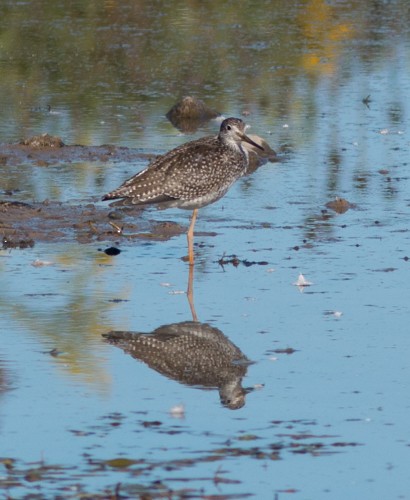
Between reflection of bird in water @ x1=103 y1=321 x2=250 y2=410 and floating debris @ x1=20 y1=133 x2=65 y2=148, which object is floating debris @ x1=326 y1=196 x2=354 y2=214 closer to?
floating debris @ x1=20 y1=133 x2=65 y2=148

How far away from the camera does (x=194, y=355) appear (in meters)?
8.27

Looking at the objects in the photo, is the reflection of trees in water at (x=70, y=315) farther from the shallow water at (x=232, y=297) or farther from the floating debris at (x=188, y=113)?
the floating debris at (x=188, y=113)

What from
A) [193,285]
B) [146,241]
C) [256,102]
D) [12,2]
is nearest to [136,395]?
[193,285]

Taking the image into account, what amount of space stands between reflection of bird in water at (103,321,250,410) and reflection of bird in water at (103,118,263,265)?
194cm

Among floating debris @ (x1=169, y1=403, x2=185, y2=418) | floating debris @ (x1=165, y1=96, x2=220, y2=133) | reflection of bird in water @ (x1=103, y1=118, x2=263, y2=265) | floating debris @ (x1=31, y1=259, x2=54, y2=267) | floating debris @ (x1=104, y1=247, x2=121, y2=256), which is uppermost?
reflection of bird in water @ (x1=103, y1=118, x2=263, y2=265)

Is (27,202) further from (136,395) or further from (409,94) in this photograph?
(409,94)

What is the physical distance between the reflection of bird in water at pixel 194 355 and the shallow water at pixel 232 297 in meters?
0.08

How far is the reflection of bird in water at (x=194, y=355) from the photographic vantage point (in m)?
7.78

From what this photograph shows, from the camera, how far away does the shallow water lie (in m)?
6.60

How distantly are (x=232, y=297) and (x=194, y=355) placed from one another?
1.37 m

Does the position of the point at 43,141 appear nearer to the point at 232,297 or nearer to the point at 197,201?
the point at 197,201

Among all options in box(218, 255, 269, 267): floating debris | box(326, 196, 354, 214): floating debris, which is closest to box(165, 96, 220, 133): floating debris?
box(326, 196, 354, 214): floating debris

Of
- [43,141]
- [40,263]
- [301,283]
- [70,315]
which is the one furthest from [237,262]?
[43,141]

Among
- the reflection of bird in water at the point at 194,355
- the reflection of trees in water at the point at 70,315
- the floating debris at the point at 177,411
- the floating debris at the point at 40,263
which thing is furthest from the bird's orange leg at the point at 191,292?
the floating debris at the point at 177,411
